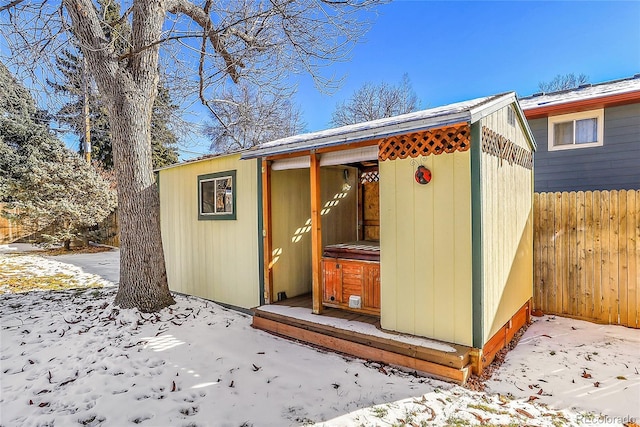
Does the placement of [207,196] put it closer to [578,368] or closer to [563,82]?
[578,368]

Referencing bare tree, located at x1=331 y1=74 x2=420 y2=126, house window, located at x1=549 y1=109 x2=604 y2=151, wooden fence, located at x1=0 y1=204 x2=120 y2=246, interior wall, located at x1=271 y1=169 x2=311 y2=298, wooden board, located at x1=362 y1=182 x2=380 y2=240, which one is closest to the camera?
interior wall, located at x1=271 y1=169 x2=311 y2=298

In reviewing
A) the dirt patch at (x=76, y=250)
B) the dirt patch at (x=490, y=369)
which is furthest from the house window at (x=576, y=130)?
the dirt patch at (x=76, y=250)

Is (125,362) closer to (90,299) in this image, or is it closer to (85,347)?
(85,347)

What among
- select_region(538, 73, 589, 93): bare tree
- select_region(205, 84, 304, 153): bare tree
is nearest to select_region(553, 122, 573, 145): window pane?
select_region(205, 84, 304, 153): bare tree

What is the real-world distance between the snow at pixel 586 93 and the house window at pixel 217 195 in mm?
6800

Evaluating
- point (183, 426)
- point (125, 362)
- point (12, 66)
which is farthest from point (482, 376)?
point (12, 66)

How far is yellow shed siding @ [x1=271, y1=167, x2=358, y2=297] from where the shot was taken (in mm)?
5156

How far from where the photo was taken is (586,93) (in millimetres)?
7516

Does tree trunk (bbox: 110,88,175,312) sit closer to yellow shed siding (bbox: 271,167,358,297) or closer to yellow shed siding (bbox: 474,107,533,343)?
yellow shed siding (bbox: 271,167,358,297)

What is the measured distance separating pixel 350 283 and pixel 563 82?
20843mm

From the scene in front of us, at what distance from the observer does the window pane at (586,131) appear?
278 inches

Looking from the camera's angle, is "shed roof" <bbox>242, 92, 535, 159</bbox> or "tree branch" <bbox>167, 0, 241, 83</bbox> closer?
"shed roof" <bbox>242, 92, 535, 159</bbox>

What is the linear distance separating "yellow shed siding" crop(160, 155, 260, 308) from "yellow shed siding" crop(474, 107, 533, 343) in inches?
130

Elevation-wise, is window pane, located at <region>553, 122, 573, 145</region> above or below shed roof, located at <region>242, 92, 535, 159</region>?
above
